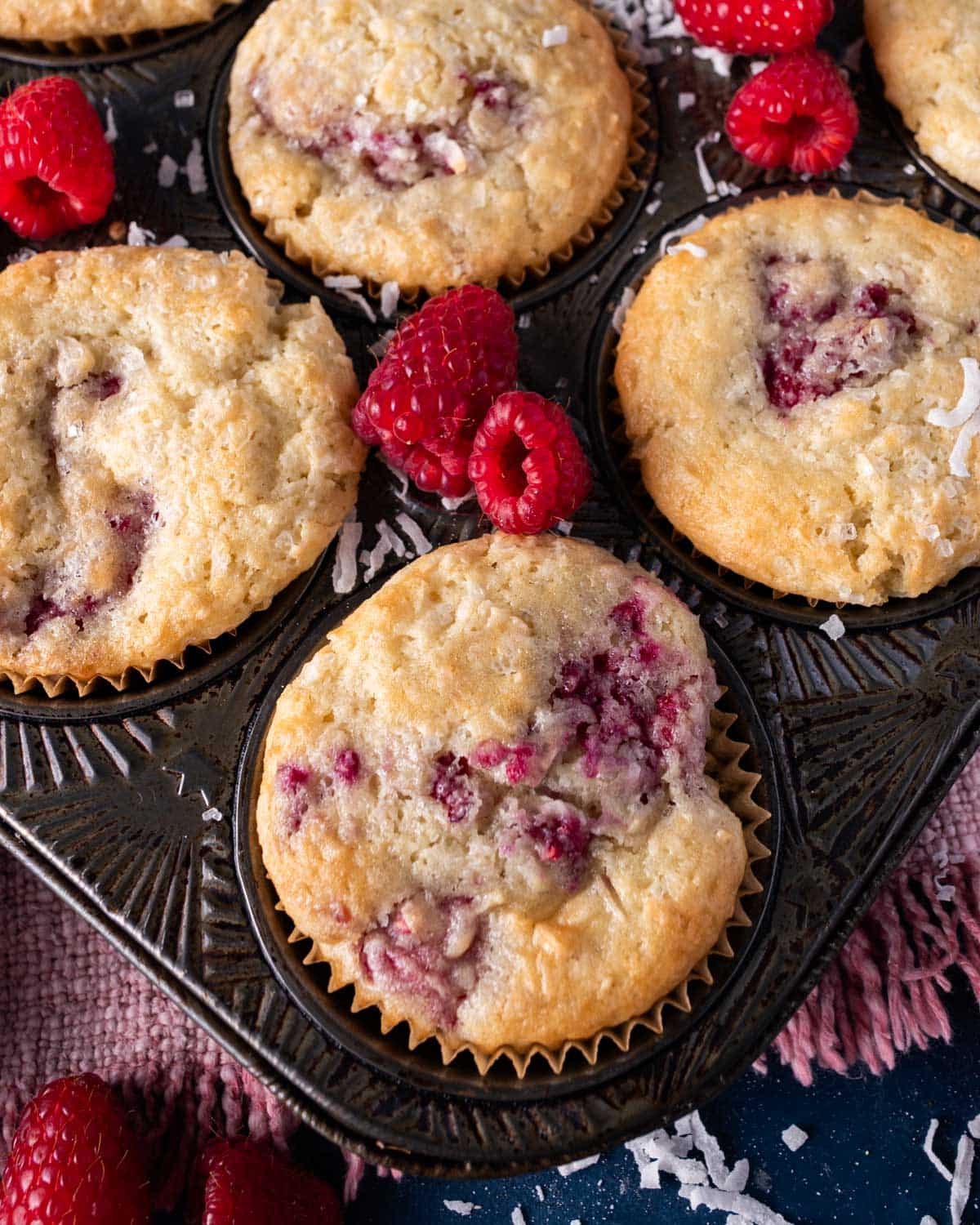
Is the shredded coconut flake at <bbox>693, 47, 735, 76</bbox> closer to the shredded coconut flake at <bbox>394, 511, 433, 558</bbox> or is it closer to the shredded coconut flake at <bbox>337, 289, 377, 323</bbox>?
the shredded coconut flake at <bbox>337, 289, 377, 323</bbox>

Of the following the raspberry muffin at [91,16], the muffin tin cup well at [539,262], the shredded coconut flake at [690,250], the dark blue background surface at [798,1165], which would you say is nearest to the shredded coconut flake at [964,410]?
the shredded coconut flake at [690,250]

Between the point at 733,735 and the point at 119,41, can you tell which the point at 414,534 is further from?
the point at 119,41

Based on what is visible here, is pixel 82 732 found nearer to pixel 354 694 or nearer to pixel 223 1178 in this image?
pixel 354 694

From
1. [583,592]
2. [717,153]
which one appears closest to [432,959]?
[583,592]

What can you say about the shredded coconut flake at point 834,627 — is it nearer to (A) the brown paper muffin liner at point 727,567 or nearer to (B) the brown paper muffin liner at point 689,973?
(A) the brown paper muffin liner at point 727,567

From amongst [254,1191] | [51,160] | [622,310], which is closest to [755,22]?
[622,310]

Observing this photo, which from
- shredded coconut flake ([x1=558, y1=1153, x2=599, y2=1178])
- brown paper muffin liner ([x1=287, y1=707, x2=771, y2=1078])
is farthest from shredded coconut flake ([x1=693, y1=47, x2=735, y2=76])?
shredded coconut flake ([x1=558, y1=1153, x2=599, y2=1178])
